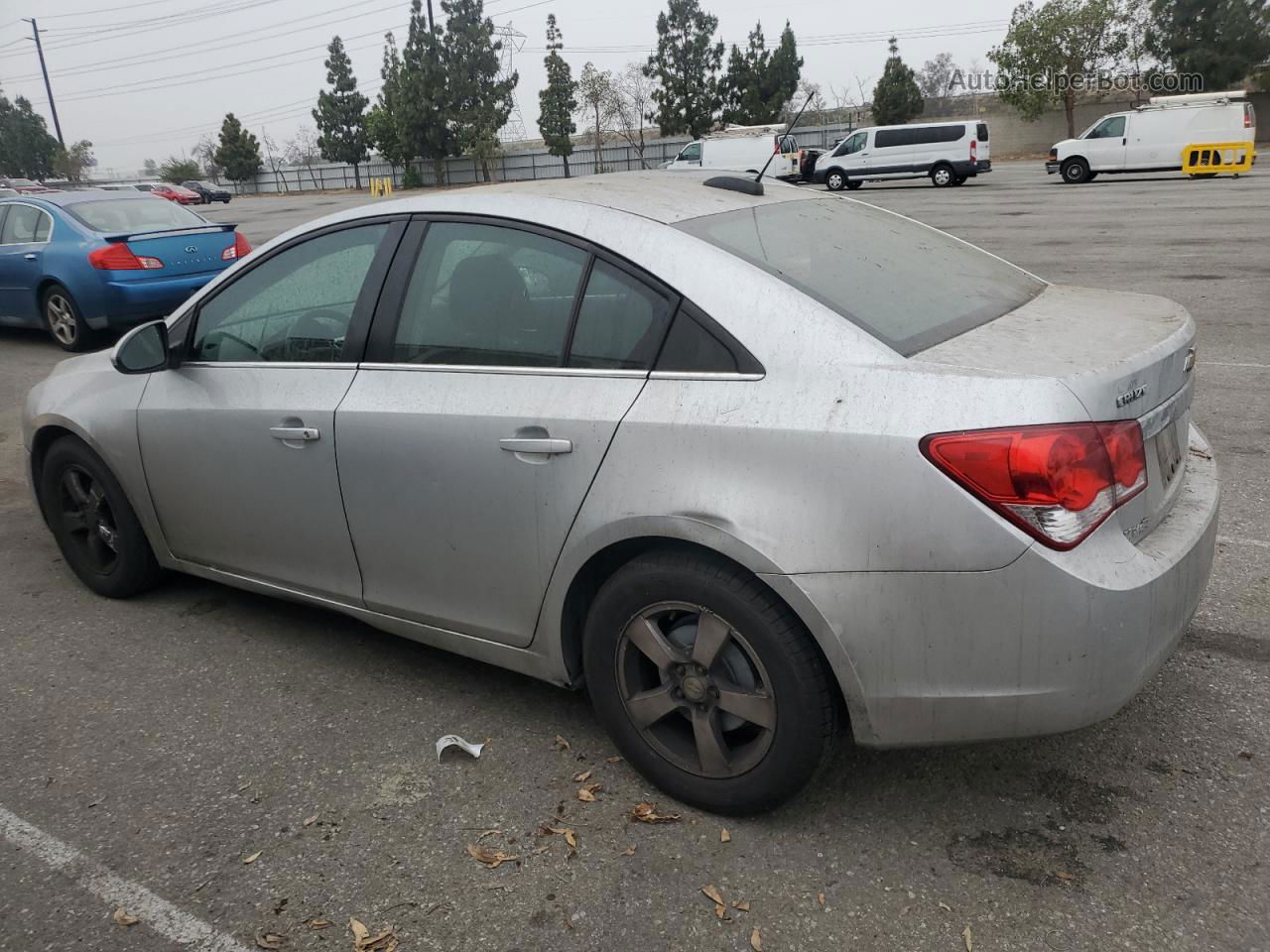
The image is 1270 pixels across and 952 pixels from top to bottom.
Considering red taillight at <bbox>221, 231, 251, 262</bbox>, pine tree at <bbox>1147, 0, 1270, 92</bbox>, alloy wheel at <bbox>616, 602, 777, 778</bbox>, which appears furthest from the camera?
pine tree at <bbox>1147, 0, 1270, 92</bbox>

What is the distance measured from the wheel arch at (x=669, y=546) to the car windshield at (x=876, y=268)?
0.63m

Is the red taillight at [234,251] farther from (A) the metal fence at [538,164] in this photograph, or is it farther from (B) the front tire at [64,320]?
(A) the metal fence at [538,164]

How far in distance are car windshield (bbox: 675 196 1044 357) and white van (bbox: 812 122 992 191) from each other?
31.8 m

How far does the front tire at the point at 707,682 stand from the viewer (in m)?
2.54

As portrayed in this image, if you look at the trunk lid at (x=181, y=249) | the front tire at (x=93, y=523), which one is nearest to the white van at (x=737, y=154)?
the trunk lid at (x=181, y=249)

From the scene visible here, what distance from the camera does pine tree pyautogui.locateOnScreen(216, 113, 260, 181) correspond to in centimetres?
7994

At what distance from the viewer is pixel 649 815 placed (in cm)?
285

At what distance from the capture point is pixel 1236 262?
12258 millimetres

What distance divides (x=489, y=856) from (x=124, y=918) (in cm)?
88

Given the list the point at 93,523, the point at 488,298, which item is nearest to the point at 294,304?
the point at 488,298

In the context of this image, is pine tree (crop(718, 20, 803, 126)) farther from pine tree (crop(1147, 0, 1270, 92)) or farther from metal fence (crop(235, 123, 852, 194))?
pine tree (crop(1147, 0, 1270, 92))

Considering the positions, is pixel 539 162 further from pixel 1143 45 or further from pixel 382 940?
pixel 382 940

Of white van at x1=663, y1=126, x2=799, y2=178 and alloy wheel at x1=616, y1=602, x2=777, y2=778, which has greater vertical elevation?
white van at x1=663, y1=126, x2=799, y2=178

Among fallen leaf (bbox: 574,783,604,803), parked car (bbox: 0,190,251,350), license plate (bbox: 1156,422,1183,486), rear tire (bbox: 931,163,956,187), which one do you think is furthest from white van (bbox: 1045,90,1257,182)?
fallen leaf (bbox: 574,783,604,803)
